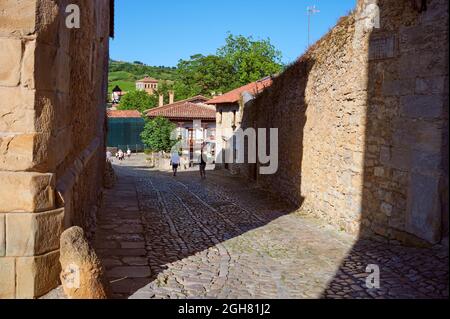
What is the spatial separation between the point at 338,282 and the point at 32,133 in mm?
3429

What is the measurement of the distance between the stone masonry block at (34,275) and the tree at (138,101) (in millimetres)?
70045

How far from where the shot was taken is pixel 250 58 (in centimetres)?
5372

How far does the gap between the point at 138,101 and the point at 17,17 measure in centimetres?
7222

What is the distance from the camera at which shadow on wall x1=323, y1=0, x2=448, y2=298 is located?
5.15 metres

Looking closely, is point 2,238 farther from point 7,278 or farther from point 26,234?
point 7,278

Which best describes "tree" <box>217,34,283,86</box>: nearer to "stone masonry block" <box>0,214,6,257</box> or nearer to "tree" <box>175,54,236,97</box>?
"tree" <box>175,54,236,97</box>

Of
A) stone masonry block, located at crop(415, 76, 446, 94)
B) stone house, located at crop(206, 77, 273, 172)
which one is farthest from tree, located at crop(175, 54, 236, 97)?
stone masonry block, located at crop(415, 76, 446, 94)

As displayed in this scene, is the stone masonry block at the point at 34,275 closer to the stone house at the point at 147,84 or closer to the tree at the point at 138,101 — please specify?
the tree at the point at 138,101

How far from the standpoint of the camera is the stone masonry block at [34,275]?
390cm

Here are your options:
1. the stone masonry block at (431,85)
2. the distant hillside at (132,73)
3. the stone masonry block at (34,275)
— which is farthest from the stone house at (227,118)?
the distant hillside at (132,73)

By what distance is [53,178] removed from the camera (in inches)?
163
